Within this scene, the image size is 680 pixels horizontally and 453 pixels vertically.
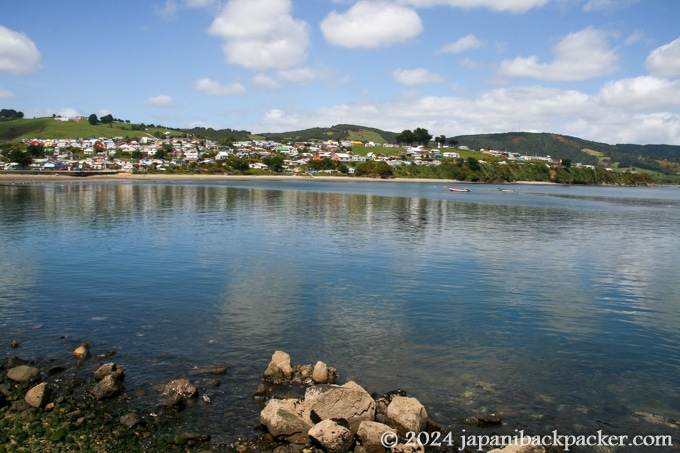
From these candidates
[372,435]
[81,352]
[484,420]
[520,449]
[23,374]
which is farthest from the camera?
[81,352]

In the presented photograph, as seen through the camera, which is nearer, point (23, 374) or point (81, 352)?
point (23, 374)

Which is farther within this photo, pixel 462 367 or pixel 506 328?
pixel 506 328

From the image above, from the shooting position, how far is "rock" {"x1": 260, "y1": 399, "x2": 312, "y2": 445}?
1248cm

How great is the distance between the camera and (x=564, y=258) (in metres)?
38.3

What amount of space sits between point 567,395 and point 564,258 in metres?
25.2

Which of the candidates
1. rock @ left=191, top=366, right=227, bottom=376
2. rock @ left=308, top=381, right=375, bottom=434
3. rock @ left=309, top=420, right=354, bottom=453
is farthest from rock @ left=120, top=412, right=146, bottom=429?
rock @ left=309, top=420, right=354, bottom=453

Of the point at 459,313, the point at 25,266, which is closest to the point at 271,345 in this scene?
the point at 459,313

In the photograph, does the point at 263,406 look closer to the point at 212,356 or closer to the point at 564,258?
the point at 212,356

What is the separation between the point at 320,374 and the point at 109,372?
6.33 metres

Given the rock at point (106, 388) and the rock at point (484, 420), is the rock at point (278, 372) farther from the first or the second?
the rock at point (484, 420)

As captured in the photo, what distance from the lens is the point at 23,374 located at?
1517 cm

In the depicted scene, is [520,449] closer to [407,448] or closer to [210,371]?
[407,448]

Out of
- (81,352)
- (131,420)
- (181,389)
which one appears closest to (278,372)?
(181,389)

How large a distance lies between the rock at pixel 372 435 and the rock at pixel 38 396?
333 inches
